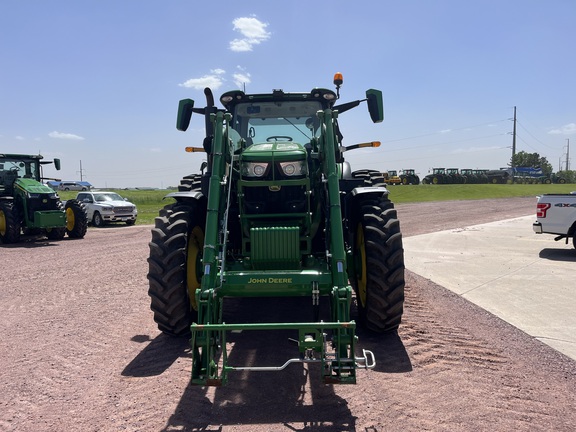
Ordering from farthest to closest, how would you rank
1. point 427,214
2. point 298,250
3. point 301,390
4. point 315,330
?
point 427,214 → point 298,250 → point 301,390 → point 315,330

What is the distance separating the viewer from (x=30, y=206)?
1531 centimetres

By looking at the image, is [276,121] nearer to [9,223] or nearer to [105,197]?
[9,223]

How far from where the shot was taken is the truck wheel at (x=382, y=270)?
4668mm

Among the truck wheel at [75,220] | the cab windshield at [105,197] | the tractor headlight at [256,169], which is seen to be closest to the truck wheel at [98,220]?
the cab windshield at [105,197]

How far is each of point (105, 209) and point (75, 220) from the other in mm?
5468

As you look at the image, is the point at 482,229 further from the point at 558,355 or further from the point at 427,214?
the point at 558,355

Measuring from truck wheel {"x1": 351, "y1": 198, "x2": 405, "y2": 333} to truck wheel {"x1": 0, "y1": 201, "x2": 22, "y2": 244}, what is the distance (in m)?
13.6

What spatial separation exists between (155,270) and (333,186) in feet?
6.61

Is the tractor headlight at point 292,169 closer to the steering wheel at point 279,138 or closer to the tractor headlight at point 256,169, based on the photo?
the tractor headlight at point 256,169

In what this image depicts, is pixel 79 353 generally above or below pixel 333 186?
below

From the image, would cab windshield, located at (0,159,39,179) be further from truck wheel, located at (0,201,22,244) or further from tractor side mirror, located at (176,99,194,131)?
tractor side mirror, located at (176,99,194,131)

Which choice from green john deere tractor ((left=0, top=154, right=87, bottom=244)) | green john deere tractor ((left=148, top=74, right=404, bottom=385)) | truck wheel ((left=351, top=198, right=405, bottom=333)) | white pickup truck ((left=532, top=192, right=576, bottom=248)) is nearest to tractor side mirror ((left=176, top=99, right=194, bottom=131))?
green john deere tractor ((left=148, top=74, right=404, bottom=385))

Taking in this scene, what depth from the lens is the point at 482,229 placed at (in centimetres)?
1667

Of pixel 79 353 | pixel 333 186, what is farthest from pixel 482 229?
pixel 79 353
